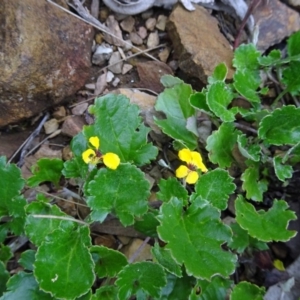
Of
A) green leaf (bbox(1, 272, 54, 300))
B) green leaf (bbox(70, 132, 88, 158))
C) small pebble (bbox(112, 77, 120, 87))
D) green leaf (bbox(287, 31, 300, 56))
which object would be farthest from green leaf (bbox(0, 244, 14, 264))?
green leaf (bbox(287, 31, 300, 56))

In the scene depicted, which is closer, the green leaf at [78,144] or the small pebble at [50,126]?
the green leaf at [78,144]

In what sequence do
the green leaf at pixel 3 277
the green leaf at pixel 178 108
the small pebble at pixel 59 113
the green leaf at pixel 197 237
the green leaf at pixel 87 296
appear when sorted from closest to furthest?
the green leaf at pixel 197 237, the green leaf at pixel 87 296, the green leaf at pixel 3 277, the green leaf at pixel 178 108, the small pebble at pixel 59 113

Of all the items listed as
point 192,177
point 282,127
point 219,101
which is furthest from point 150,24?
point 192,177

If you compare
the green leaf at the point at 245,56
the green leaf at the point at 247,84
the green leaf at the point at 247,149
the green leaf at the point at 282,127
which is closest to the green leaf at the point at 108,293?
the green leaf at the point at 247,149

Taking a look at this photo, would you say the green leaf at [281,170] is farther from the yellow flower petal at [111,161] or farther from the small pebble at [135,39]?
the small pebble at [135,39]

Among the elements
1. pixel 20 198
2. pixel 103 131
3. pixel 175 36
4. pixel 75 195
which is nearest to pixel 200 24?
pixel 175 36

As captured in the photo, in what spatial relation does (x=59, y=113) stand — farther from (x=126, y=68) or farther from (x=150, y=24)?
(x=150, y=24)

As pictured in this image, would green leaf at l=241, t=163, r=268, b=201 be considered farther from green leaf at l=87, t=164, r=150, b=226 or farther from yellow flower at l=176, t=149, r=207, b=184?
green leaf at l=87, t=164, r=150, b=226

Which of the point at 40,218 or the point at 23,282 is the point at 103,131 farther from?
the point at 23,282

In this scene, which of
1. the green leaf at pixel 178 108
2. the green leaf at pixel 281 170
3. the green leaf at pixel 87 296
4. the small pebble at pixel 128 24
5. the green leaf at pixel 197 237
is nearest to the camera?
the green leaf at pixel 197 237
